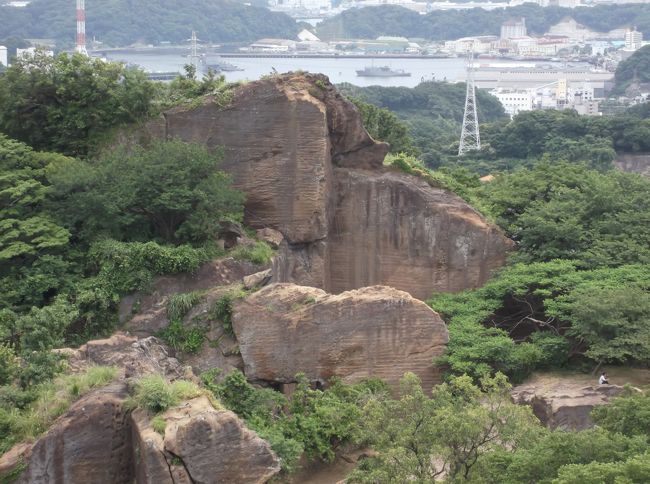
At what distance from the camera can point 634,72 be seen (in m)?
131

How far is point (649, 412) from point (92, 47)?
13465 centimetres

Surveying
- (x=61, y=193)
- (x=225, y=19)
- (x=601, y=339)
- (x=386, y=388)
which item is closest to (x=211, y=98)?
(x=61, y=193)

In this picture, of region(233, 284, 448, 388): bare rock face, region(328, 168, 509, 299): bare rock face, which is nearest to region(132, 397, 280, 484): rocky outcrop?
region(233, 284, 448, 388): bare rock face

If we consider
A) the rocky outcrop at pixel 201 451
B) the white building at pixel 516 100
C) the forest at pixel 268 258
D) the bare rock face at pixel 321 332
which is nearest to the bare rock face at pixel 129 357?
the forest at pixel 268 258

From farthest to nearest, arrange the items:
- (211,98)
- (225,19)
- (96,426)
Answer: (225,19) → (211,98) → (96,426)

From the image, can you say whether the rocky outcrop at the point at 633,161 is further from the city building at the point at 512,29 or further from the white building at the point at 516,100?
the city building at the point at 512,29

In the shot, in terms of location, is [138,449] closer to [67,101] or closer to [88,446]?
[88,446]

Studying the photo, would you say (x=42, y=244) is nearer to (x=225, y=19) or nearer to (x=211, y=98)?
(x=211, y=98)

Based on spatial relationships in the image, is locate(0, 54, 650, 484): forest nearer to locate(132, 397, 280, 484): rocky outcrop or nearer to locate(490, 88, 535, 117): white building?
locate(132, 397, 280, 484): rocky outcrop

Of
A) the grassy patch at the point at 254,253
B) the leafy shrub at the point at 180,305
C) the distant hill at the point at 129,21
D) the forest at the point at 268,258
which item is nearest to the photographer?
the forest at the point at 268,258

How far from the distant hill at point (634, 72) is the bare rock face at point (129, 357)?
111 metres

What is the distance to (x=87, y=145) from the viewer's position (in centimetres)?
2717

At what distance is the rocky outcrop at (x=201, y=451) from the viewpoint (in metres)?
17.1

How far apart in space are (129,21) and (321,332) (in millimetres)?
143148
